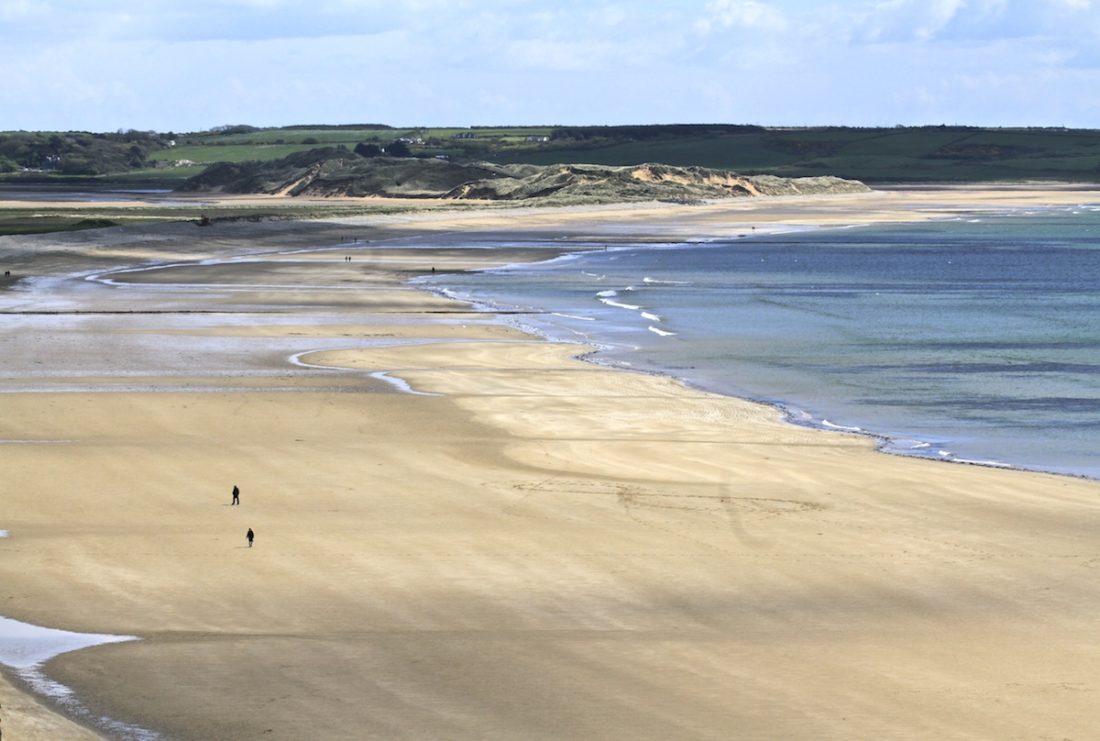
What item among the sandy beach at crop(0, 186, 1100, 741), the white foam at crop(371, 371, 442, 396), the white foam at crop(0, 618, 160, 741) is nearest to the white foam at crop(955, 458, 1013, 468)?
the sandy beach at crop(0, 186, 1100, 741)

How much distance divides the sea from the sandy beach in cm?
242

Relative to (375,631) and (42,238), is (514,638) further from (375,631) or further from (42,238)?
(42,238)

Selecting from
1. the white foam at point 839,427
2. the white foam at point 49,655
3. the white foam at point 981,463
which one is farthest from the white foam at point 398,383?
the white foam at point 49,655

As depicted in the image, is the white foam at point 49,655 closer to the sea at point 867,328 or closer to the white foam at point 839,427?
the sea at point 867,328

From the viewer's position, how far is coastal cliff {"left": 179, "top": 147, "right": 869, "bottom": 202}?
5517 inches

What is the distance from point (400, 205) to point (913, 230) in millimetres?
40348

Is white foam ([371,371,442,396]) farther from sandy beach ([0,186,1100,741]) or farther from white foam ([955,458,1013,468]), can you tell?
white foam ([955,458,1013,468])

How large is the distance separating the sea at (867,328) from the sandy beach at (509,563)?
2423 mm

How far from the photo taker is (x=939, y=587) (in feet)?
61.5

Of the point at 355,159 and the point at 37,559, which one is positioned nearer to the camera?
the point at 37,559

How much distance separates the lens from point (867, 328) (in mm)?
49906

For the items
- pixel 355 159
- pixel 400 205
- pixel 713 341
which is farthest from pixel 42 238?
pixel 355 159

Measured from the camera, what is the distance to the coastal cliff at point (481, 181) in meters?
140

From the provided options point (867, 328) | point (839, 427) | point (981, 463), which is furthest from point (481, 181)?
point (981, 463)
